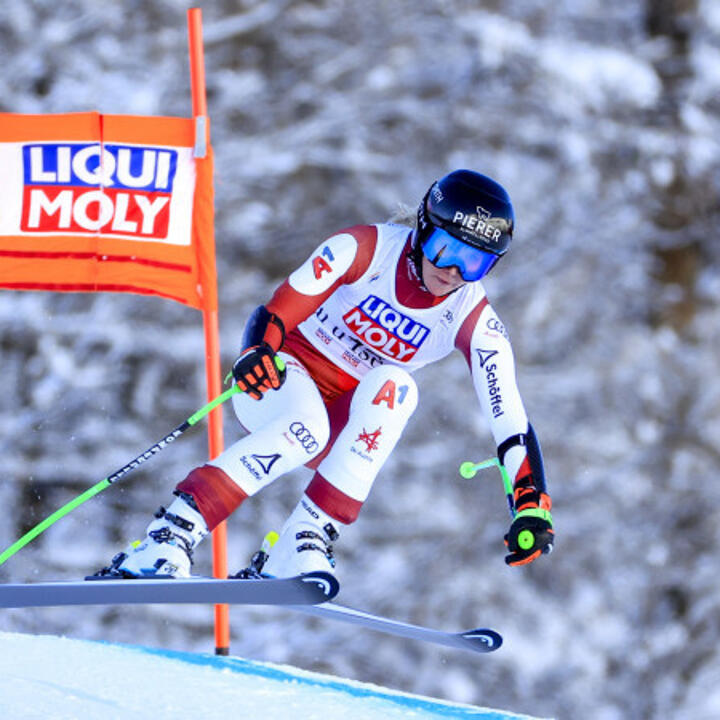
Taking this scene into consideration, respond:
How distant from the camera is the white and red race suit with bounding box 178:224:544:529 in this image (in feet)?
9.37

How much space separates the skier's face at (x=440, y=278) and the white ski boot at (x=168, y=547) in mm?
755

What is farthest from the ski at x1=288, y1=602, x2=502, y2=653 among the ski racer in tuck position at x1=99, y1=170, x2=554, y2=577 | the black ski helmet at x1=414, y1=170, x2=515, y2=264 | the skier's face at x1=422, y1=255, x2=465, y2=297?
the black ski helmet at x1=414, y1=170, x2=515, y2=264

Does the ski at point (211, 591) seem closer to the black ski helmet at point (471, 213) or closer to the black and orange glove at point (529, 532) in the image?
the black and orange glove at point (529, 532)

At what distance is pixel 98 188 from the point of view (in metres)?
4.00

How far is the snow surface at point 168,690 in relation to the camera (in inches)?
114

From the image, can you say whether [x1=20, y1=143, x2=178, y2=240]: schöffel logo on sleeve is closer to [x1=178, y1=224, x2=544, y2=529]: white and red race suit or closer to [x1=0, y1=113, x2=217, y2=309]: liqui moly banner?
[x1=0, y1=113, x2=217, y2=309]: liqui moly banner

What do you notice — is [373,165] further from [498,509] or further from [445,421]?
[498,509]

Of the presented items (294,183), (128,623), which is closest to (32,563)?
(128,623)

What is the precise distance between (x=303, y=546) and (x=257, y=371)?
0.42 metres

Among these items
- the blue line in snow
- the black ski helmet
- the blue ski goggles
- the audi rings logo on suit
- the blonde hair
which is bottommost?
the blue line in snow

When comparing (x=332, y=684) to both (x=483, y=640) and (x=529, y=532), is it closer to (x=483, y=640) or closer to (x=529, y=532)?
(x=483, y=640)

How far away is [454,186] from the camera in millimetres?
2912

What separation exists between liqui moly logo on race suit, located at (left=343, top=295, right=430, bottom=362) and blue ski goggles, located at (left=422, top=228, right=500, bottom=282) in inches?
7.3

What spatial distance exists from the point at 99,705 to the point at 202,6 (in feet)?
17.3
